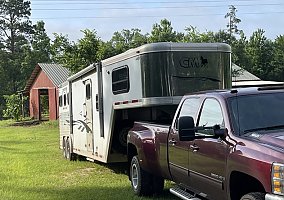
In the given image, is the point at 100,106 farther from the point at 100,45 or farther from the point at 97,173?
the point at 100,45

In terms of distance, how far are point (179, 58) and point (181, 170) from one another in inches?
153

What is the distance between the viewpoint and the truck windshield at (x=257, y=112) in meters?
5.98

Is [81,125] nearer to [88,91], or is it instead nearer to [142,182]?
[88,91]

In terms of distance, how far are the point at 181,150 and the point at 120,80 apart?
182 inches

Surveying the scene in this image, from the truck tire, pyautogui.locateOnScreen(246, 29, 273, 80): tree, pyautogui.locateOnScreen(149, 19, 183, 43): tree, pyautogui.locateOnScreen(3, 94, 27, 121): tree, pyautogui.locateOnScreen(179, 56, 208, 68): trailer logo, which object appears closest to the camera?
the truck tire

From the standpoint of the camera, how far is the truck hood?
5.18 meters

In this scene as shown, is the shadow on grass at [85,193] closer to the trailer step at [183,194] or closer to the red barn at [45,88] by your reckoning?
the trailer step at [183,194]

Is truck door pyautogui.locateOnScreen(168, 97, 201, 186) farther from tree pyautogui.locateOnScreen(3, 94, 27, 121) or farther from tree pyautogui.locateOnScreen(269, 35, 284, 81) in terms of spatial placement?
tree pyautogui.locateOnScreen(269, 35, 284, 81)

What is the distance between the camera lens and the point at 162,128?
8383 mm

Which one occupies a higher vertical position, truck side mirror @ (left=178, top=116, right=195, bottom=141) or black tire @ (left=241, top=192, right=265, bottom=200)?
truck side mirror @ (left=178, top=116, right=195, bottom=141)

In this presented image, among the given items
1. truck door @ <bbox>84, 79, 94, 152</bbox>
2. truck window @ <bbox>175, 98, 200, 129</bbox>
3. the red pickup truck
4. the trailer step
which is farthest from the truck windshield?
truck door @ <bbox>84, 79, 94, 152</bbox>

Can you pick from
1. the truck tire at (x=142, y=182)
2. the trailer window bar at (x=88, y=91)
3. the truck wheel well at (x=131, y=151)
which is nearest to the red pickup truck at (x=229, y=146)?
the truck tire at (x=142, y=182)

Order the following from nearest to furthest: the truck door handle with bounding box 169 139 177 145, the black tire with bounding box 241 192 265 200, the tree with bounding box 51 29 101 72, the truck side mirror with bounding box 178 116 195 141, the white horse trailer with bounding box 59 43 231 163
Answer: the black tire with bounding box 241 192 265 200
the truck side mirror with bounding box 178 116 195 141
the truck door handle with bounding box 169 139 177 145
the white horse trailer with bounding box 59 43 231 163
the tree with bounding box 51 29 101 72

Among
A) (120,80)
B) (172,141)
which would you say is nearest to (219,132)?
(172,141)
